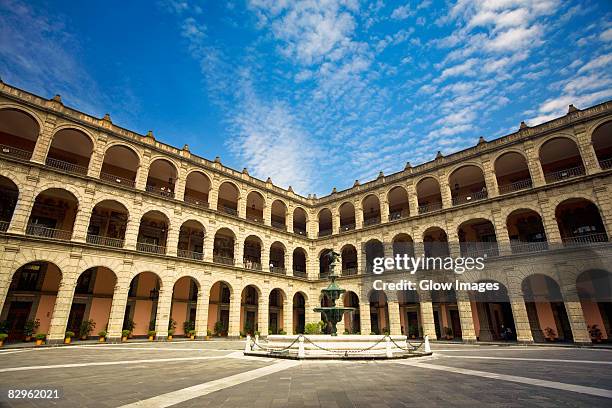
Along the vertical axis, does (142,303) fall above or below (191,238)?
below

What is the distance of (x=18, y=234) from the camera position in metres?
16.8

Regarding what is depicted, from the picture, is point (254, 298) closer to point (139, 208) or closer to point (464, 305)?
point (139, 208)

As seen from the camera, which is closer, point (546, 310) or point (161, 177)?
point (546, 310)

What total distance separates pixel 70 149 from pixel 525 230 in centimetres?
3345

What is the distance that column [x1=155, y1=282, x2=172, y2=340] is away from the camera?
21.0 meters

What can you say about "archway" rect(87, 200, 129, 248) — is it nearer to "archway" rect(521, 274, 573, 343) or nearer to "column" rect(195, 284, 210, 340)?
"column" rect(195, 284, 210, 340)

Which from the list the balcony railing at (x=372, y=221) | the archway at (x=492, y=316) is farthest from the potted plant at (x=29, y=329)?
the archway at (x=492, y=316)

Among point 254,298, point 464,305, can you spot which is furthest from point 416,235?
point 254,298

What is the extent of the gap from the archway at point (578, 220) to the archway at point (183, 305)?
2708 centimetres

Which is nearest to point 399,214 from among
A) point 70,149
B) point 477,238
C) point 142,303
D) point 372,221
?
point 372,221

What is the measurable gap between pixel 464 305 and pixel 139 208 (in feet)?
77.1

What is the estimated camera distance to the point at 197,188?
2838 cm

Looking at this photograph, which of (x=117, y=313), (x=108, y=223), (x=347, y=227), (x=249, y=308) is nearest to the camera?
(x=117, y=313)

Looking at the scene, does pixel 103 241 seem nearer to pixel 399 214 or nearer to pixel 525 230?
pixel 399 214
